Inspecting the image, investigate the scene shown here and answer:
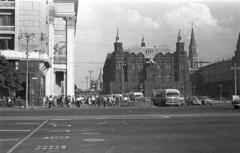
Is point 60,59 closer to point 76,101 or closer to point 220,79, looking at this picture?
point 76,101

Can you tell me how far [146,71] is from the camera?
6137 inches

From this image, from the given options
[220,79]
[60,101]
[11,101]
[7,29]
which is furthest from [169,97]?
[220,79]

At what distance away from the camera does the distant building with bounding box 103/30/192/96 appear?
502ft

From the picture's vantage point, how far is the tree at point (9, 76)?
48562mm

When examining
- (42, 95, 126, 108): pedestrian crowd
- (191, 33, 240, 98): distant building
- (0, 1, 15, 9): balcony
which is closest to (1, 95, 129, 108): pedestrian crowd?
(42, 95, 126, 108): pedestrian crowd

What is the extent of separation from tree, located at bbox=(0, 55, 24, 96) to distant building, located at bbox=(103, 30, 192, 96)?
338 ft

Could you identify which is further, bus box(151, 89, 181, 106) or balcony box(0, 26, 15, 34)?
balcony box(0, 26, 15, 34)

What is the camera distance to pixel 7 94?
168 ft

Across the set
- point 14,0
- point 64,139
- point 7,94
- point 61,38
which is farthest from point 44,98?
point 64,139

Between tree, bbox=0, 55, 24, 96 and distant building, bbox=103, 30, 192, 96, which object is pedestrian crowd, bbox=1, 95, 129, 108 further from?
distant building, bbox=103, 30, 192, 96

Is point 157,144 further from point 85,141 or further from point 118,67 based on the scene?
point 118,67

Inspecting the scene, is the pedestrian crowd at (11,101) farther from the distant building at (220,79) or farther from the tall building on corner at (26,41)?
the distant building at (220,79)

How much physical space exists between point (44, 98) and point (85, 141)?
43.9 m

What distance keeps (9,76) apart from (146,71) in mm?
109975
